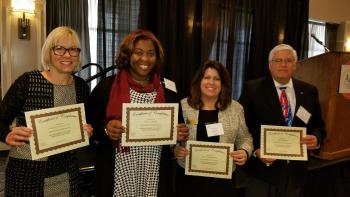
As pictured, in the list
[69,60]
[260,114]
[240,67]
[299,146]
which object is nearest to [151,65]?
[69,60]

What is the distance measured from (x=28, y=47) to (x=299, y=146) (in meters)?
4.67

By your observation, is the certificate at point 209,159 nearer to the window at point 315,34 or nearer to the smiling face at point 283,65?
the smiling face at point 283,65

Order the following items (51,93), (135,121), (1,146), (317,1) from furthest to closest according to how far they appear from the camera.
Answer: (317,1)
(1,146)
(135,121)
(51,93)

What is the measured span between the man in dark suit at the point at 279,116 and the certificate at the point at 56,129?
1.27 m

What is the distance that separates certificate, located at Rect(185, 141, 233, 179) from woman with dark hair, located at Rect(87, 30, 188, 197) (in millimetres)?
172

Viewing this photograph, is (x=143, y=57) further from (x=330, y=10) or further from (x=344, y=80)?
(x=330, y=10)

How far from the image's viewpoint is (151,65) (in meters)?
1.95

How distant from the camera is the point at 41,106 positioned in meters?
1.74

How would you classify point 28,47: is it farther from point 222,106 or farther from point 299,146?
point 299,146

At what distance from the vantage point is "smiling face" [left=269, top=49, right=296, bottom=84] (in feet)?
7.88

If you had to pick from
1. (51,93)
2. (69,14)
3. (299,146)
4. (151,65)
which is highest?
(69,14)

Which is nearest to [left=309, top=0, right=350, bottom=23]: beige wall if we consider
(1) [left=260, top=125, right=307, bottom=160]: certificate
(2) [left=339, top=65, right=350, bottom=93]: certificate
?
(2) [left=339, top=65, right=350, bottom=93]: certificate

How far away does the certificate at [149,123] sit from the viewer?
1.89m

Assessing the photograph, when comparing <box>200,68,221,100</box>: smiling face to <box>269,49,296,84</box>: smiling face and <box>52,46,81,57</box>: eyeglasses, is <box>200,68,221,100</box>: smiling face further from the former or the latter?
<box>52,46,81,57</box>: eyeglasses
